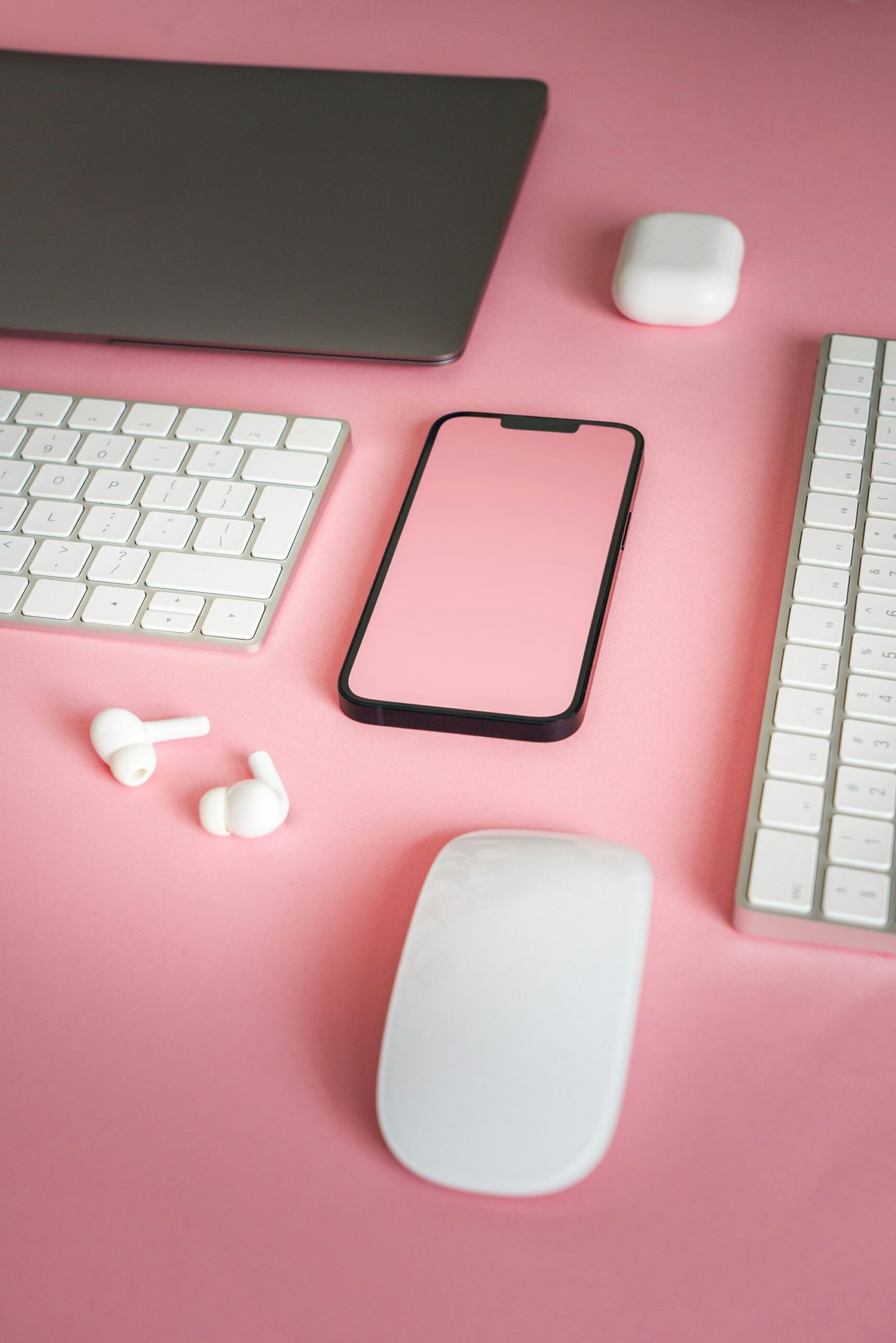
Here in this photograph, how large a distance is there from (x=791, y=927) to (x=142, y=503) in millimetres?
374

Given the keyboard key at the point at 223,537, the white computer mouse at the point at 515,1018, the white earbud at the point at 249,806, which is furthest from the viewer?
the keyboard key at the point at 223,537

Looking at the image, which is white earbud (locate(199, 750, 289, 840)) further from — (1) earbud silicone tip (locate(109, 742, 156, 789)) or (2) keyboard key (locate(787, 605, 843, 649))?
(2) keyboard key (locate(787, 605, 843, 649))

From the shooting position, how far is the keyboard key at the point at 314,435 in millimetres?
584

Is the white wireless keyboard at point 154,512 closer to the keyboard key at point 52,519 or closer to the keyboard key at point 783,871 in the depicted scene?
the keyboard key at point 52,519

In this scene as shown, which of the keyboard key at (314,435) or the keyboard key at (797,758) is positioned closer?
the keyboard key at (797,758)

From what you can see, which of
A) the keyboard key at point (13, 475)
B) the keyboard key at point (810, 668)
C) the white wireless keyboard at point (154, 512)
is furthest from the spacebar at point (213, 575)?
the keyboard key at point (810, 668)

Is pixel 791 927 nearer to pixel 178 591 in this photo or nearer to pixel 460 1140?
pixel 460 1140

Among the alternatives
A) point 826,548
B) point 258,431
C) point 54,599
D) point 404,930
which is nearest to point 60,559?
point 54,599

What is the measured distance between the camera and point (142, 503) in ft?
1.86

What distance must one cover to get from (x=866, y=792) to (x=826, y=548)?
134 millimetres

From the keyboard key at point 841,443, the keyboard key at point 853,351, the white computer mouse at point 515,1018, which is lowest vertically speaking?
the white computer mouse at point 515,1018

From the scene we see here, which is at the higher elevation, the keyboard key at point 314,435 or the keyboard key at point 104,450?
the keyboard key at point 314,435

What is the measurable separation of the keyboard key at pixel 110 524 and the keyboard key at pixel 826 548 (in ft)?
1.08

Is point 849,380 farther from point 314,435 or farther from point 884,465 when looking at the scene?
point 314,435
